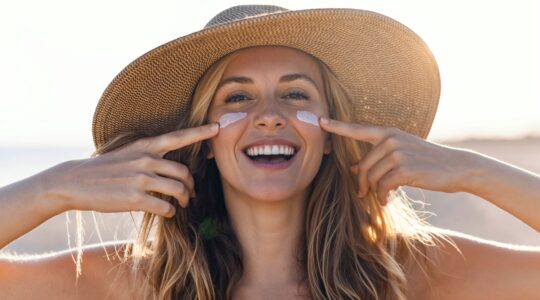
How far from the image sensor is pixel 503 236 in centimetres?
1027

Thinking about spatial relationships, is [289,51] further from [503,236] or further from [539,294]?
[503,236]

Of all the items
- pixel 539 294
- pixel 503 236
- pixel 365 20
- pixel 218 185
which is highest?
pixel 365 20

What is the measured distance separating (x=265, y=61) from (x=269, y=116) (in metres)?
0.28

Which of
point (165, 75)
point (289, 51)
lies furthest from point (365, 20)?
point (165, 75)

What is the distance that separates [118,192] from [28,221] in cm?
42

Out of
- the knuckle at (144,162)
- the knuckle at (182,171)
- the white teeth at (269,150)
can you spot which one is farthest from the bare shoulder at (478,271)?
the knuckle at (144,162)

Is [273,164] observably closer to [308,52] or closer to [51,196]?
[308,52]

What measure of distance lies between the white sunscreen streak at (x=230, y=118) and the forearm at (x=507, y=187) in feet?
3.25

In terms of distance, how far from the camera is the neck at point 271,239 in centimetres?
471

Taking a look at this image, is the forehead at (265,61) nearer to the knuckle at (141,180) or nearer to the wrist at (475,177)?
the knuckle at (141,180)

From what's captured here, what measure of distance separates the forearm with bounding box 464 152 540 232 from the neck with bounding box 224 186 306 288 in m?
0.93

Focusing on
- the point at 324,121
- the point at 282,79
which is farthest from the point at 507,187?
the point at 282,79

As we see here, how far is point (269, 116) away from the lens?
14.4 feet

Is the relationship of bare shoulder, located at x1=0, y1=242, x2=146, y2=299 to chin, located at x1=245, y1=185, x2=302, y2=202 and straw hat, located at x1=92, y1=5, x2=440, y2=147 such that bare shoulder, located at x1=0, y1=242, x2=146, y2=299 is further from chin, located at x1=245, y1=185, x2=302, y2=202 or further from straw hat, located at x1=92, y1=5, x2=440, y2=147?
chin, located at x1=245, y1=185, x2=302, y2=202
